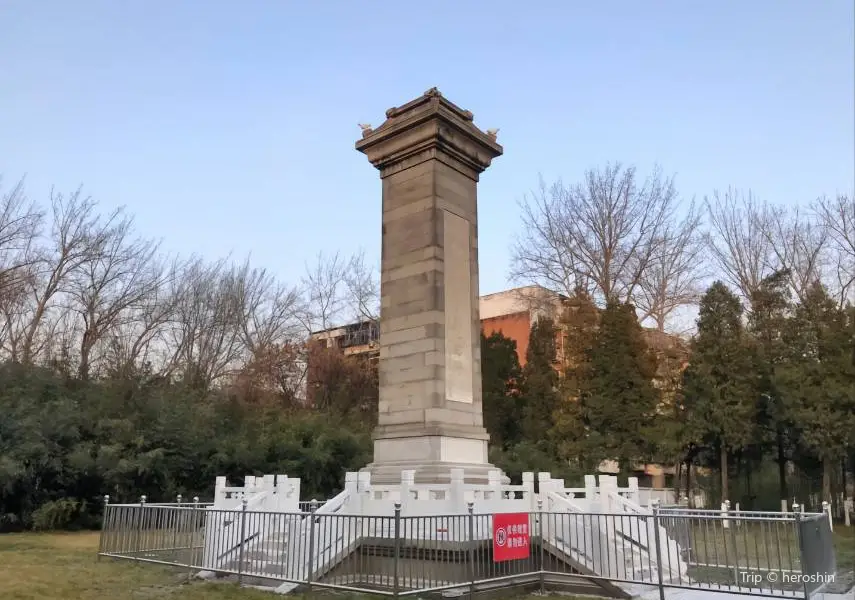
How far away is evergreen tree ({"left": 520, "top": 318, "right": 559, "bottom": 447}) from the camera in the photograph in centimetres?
2620

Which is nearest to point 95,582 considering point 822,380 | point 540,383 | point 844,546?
point 844,546

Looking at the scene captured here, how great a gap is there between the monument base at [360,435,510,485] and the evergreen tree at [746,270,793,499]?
16372 millimetres

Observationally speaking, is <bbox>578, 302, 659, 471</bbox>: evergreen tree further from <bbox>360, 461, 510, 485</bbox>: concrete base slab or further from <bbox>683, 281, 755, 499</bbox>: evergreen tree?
<bbox>360, 461, 510, 485</bbox>: concrete base slab

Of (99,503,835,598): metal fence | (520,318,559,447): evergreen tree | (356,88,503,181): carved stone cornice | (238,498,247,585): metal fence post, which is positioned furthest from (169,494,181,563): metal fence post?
(520,318,559,447): evergreen tree

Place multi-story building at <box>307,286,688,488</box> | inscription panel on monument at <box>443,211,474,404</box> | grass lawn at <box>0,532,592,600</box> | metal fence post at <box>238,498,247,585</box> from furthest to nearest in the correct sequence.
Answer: multi-story building at <box>307,286,688,488</box> → inscription panel on monument at <box>443,211,474,404</box> → metal fence post at <box>238,498,247,585</box> → grass lawn at <box>0,532,592,600</box>

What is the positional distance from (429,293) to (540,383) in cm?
1681

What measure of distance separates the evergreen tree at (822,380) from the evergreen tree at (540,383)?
7778 millimetres

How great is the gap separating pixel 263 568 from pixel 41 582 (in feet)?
8.99

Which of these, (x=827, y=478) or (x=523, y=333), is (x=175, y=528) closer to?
(x=827, y=478)

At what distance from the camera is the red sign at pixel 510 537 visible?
8500 mm

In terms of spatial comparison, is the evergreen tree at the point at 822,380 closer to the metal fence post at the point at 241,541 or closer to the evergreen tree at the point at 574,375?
the evergreen tree at the point at 574,375

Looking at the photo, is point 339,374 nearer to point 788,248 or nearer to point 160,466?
point 160,466

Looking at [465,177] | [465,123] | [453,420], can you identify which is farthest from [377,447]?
[465,123]

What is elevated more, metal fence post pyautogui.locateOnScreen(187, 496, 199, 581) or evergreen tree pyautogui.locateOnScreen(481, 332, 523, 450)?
evergreen tree pyautogui.locateOnScreen(481, 332, 523, 450)
